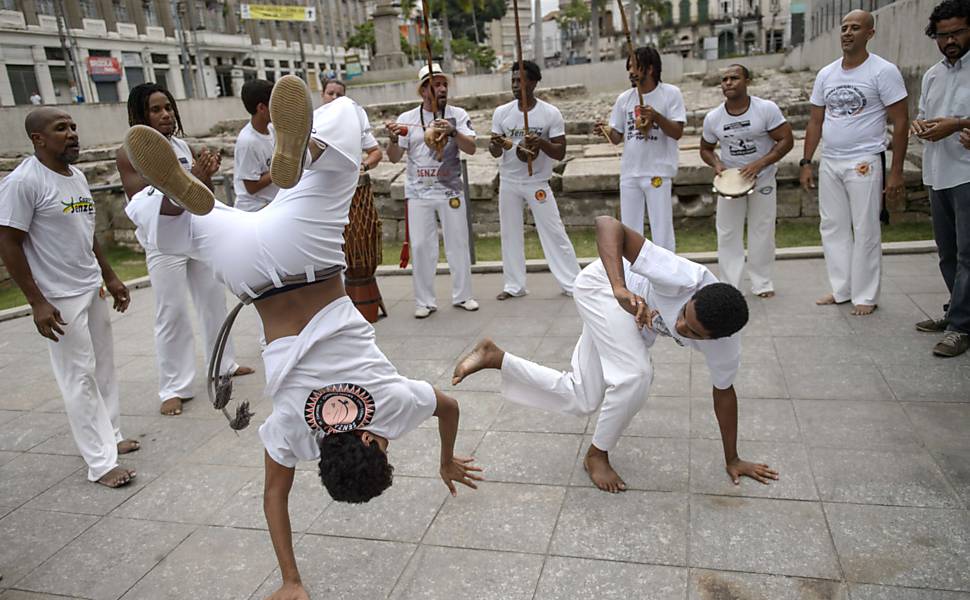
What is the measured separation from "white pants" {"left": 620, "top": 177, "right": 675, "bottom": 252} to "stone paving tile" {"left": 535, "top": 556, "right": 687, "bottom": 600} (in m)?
3.97

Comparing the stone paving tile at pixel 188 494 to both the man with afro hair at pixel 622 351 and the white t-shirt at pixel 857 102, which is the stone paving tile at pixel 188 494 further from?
the white t-shirt at pixel 857 102

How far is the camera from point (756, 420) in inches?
150

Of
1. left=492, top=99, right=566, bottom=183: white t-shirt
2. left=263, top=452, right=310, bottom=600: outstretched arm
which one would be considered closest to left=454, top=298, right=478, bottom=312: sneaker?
left=492, top=99, right=566, bottom=183: white t-shirt

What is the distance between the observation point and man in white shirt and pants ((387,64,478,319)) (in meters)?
6.17

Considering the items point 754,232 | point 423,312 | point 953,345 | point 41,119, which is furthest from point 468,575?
point 754,232

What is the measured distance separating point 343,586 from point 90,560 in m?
1.22

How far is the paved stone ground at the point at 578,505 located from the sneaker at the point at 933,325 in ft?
0.41

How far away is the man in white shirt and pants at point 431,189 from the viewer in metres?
6.17

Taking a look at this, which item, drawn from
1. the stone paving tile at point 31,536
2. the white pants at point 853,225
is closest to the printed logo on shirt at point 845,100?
the white pants at point 853,225

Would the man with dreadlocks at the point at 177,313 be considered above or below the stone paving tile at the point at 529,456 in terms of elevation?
above

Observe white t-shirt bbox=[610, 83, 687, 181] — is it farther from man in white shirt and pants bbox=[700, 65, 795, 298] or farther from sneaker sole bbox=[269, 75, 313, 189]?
sneaker sole bbox=[269, 75, 313, 189]

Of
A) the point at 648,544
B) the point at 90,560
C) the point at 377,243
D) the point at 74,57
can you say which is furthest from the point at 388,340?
the point at 74,57

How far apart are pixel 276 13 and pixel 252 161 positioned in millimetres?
49021

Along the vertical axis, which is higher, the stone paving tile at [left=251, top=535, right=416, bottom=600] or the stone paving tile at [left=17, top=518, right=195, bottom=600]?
the stone paving tile at [left=251, top=535, right=416, bottom=600]
